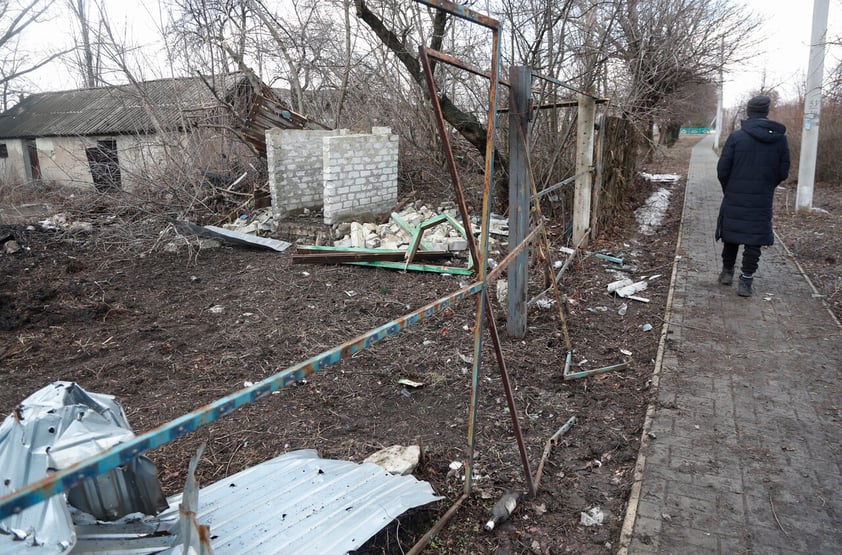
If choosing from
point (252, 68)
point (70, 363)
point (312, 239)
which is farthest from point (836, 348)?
point (252, 68)

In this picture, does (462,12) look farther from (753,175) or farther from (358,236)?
(358,236)

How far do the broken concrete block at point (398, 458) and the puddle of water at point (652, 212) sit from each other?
7.74 m

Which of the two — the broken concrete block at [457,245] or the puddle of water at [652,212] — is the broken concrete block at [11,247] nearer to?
the broken concrete block at [457,245]

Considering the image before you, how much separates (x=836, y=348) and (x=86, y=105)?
96.4 ft

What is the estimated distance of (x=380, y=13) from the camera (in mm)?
9695

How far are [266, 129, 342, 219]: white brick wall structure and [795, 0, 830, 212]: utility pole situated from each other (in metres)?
8.73

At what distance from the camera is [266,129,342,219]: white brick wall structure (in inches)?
383

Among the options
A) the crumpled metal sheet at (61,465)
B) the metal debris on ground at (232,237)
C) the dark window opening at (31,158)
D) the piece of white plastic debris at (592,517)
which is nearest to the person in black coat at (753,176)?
the piece of white plastic debris at (592,517)

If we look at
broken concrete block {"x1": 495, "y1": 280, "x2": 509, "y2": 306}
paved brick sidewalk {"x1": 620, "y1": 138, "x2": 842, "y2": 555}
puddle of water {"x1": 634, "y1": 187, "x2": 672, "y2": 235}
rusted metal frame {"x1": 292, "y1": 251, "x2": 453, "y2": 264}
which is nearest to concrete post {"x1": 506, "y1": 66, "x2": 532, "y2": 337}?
broken concrete block {"x1": 495, "y1": 280, "x2": 509, "y2": 306}

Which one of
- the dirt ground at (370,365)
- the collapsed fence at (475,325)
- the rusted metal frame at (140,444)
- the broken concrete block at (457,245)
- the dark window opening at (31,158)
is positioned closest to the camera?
the rusted metal frame at (140,444)

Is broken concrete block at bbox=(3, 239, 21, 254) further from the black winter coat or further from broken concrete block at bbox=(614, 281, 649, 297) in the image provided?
the black winter coat

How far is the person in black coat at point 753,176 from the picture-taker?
17.4 feet

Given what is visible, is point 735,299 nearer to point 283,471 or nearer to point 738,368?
point 738,368

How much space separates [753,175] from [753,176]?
0.4 inches
